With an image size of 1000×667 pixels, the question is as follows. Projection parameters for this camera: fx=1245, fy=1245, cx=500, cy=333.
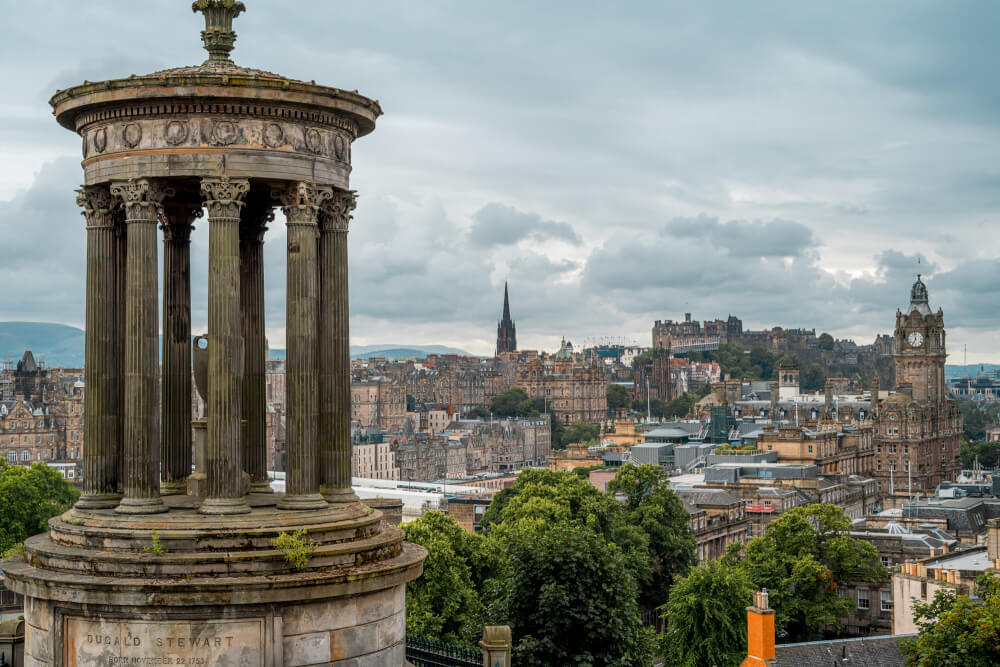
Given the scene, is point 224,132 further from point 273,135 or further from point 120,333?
point 120,333

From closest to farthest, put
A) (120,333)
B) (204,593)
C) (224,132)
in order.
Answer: (204,593)
(224,132)
(120,333)

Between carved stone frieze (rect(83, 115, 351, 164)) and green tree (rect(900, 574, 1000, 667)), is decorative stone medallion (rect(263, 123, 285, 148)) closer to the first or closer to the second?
carved stone frieze (rect(83, 115, 351, 164))

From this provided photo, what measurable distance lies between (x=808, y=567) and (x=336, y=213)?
5053 centimetres

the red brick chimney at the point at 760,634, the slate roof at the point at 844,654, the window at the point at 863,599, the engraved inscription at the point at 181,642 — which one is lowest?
the window at the point at 863,599

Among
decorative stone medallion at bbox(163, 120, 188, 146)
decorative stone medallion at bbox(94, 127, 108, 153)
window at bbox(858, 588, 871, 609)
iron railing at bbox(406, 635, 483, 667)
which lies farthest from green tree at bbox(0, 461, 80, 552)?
decorative stone medallion at bbox(163, 120, 188, 146)

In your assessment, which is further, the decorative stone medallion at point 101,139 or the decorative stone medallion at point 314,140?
the decorative stone medallion at point 314,140

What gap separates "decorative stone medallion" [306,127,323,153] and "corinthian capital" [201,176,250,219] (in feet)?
4.34

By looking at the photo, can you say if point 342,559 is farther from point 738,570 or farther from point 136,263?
point 738,570

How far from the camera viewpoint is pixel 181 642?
1808cm

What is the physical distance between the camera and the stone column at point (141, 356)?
19.4 metres

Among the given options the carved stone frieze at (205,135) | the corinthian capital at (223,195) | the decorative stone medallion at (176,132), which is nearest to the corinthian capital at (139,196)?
the carved stone frieze at (205,135)

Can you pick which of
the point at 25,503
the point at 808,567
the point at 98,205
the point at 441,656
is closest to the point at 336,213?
the point at 98,205

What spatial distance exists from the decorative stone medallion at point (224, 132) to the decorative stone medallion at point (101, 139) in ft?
6.24

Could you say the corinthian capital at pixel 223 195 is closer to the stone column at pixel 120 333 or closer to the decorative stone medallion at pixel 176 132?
the decorative stone medallion at pixel 176 132
